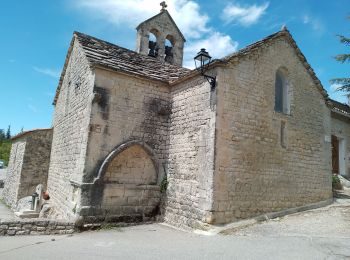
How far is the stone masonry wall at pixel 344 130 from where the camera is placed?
47.8 feet

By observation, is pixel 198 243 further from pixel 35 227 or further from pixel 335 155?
pixel 335 155

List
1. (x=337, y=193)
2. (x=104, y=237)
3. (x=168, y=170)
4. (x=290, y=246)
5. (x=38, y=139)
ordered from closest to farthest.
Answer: (x=290, y=246) → (x=104, y=237) → (x=168, y=170) → (x=337, y=193) → (x=38, y=139)

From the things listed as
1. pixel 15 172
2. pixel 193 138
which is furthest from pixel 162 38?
pixel 15 172

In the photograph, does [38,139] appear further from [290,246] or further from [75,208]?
[290,246]

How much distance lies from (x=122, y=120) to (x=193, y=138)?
2213 mm

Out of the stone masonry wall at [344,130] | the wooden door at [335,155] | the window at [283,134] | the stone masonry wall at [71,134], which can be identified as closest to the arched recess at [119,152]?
the stone masonry wall at [71,134]

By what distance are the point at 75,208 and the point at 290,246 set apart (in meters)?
5.46

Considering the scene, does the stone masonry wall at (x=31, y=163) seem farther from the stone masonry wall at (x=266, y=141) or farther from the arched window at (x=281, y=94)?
the arched window at (x=281, y=94)

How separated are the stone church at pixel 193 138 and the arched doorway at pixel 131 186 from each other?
30 millimetres

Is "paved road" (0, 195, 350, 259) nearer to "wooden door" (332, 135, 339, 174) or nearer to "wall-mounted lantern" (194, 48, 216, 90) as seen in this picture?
"wall-mounted lantern" (194, 48, 216, 90)

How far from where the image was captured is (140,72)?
9.38 m

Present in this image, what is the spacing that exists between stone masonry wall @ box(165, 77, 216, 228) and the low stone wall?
2.97 metres

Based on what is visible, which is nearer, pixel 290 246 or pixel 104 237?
pixel 290 246

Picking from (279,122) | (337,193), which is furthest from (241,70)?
(337,193)
